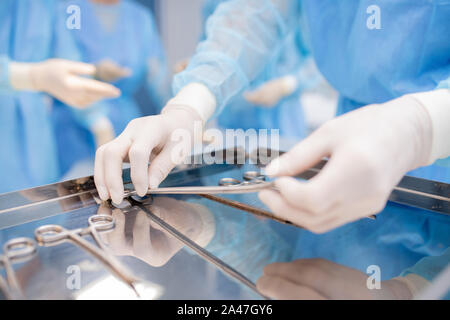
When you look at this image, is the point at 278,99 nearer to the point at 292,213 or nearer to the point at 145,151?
the point at 145,151

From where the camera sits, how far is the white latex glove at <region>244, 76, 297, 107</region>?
207 cm

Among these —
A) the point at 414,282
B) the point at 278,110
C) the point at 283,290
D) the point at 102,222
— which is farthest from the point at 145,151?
the point at 278,110

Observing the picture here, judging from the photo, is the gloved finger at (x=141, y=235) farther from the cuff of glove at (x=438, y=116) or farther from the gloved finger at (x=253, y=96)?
the gloved finger at (x=253, y=96)

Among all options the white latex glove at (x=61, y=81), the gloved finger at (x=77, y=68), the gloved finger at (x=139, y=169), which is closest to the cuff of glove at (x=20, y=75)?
the white latex glove at (x=61, y=81)

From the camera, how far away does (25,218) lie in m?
0.63

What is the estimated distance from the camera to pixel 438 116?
57 centimetres

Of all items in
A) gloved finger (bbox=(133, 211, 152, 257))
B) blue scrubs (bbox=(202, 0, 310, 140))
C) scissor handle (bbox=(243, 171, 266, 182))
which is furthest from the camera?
blue scrubs (bbox=(202, 0, 310, 140))

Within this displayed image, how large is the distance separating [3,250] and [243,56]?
0.84m

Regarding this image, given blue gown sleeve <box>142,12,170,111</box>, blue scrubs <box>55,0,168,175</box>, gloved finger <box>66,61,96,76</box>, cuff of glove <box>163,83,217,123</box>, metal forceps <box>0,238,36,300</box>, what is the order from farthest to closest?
blue gown sleeve <box>142,12,170,111</box> → blue scrubs <box>55,0,168,175</box> → gloved finger <box>66,61,96,76</box> → cuff of glove <box>163,83,217,123</box> → metal forceps <box>0,238,36,300</box>

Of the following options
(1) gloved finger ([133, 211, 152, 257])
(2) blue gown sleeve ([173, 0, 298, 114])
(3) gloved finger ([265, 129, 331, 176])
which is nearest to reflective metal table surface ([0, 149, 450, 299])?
(1) gloved finger ([133, 211, 152, 257])

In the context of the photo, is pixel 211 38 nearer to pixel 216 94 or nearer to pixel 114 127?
pixel 216 94

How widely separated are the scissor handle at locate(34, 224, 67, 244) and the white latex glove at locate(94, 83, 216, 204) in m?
0.13

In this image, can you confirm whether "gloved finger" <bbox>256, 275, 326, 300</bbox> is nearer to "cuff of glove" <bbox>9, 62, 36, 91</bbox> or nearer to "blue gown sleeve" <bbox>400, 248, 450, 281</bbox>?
"blue gown sleeve" <bbox>400, 248, 450, 281</bbox>
